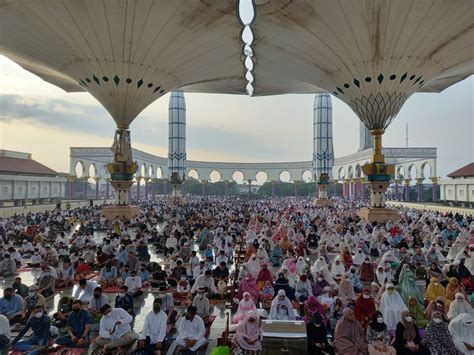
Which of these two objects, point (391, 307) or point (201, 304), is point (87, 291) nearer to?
point (201, 304)

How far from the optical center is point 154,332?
4289 millimetres

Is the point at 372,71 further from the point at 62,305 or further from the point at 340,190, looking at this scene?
the point at 340,190

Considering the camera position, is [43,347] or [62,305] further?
[62,305]

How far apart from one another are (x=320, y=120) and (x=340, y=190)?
2293 centimetres

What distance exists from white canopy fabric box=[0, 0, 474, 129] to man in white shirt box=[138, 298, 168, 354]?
1254cm

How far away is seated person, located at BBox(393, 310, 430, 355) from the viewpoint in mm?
3939

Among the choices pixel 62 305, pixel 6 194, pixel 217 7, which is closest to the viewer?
pixel 62 305

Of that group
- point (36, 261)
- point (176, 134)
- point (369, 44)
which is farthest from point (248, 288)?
point (176, 134)

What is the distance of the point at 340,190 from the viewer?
60.1m

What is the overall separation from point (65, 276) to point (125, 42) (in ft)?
38.2

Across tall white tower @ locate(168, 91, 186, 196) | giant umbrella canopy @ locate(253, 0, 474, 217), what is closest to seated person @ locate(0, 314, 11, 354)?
giant umbrella canopy @ locate(253, 0, 474, 217)

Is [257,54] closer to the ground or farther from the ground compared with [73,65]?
farther from the ground

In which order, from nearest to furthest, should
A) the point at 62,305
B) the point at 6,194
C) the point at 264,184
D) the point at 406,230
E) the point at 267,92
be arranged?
the point at 62,305 → the point at 406,230 → the point at 6,194 → the point at 267,92 → the point at 264,184

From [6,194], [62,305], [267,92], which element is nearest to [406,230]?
[62,305]
